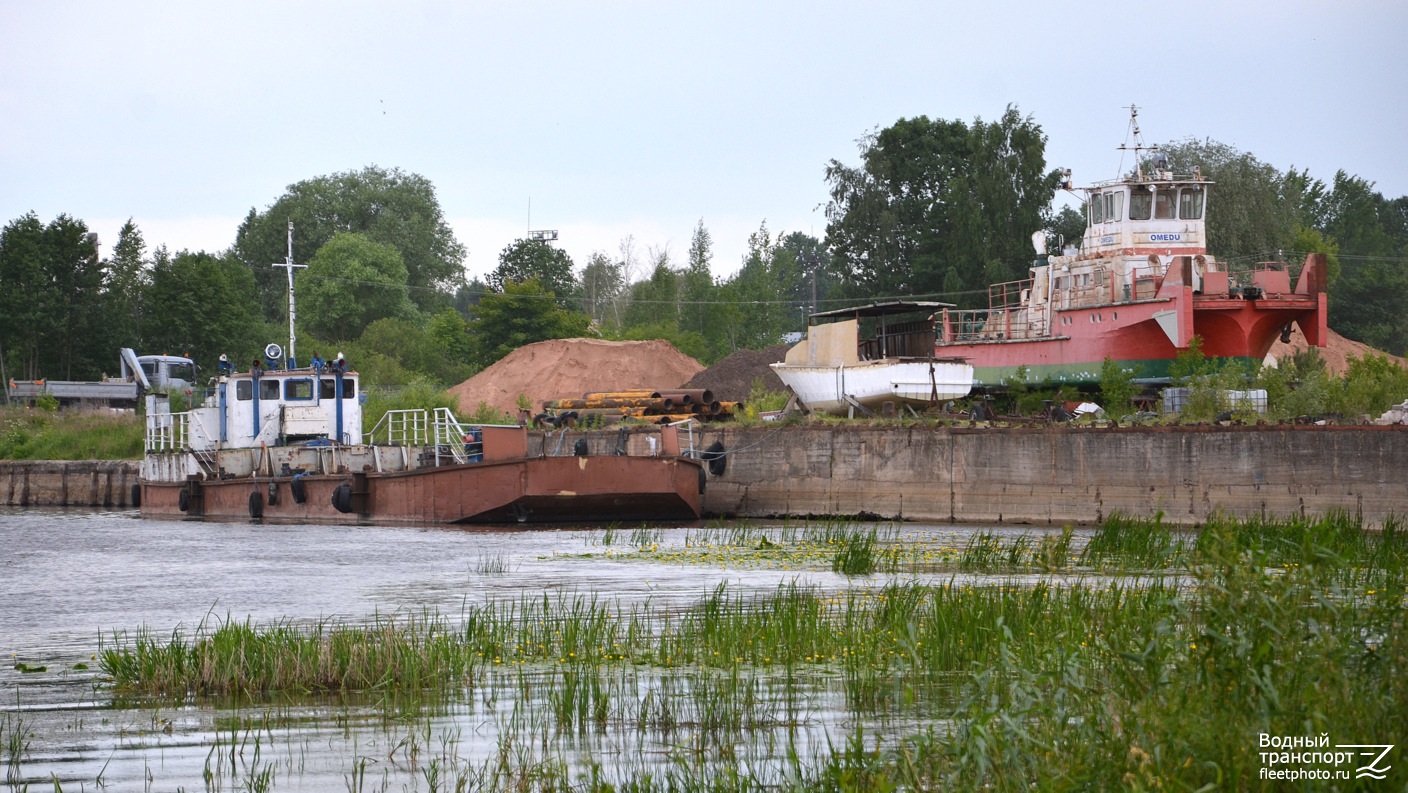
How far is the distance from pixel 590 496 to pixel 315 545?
5653 millimetres

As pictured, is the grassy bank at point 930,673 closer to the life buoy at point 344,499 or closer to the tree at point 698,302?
the life buoy at point 344,499

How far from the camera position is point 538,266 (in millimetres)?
78188

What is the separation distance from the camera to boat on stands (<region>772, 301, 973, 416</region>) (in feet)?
107

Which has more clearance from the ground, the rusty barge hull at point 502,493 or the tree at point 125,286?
the tree at point 125,286

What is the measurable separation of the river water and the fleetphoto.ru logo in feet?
9.53

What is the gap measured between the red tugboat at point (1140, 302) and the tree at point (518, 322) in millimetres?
25849

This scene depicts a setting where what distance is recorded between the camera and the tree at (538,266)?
3071 inches

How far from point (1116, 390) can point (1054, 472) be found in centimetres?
515

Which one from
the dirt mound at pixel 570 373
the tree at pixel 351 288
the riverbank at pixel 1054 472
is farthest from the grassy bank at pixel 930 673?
the tree at pixel 351 288

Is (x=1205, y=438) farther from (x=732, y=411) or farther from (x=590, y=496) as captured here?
(x=732, y=411)

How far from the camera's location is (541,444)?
3625 centimetres

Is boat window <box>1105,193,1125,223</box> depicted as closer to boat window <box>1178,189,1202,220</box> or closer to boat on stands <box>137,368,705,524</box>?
boat window <box>1178,189,1202,220</box>

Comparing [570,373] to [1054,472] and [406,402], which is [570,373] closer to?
[406,402]

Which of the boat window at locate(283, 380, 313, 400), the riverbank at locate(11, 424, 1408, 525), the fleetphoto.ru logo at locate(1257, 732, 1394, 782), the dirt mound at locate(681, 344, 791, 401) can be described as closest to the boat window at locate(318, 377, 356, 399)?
the boat window at locate(283, 380, 313, 400)
